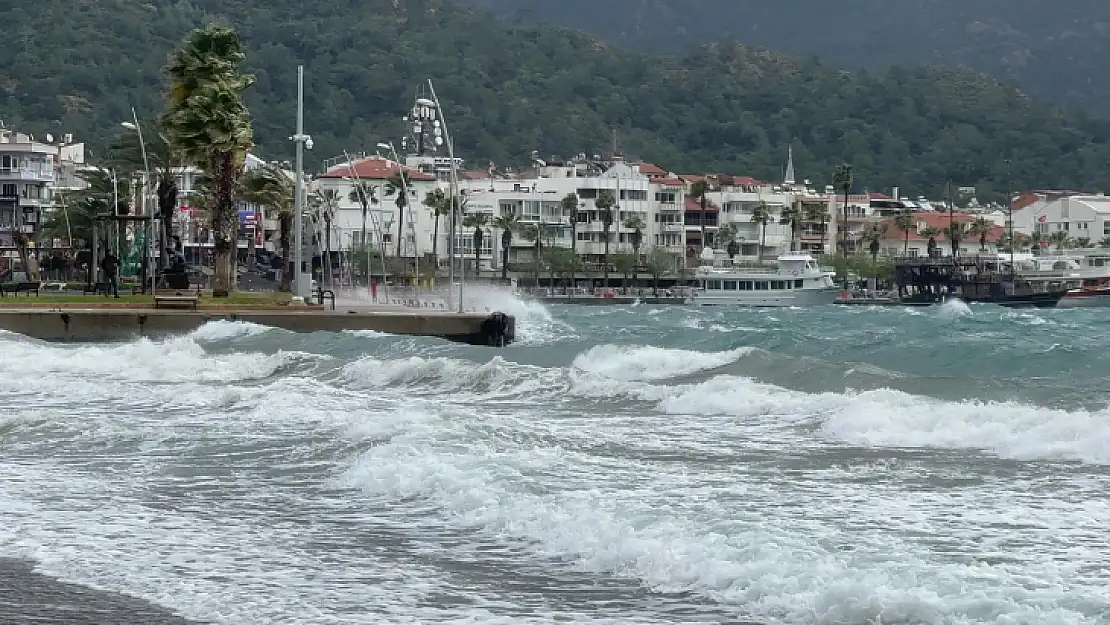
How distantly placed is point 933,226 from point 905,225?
10.2m

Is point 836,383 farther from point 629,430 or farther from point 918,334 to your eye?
Result: point 918,334

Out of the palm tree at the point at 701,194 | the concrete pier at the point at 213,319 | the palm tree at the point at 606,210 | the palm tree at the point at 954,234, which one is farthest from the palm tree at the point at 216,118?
the palm tree at the point at 954,234

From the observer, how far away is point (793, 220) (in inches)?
6073

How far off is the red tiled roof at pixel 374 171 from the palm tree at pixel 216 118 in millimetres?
74852

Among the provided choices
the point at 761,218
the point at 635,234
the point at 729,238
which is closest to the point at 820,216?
the point at 761,218

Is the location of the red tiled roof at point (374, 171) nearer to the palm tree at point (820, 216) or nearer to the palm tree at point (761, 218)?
the palm tree at point (761, 218)

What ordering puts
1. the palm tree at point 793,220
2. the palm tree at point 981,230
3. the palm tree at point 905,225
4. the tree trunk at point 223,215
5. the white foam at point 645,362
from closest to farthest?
the white foam at point 645,362 → the tree trunk at point 223,215 → the palm tree at point 793,220 → the palm tree at point 905,225 → the palm tree at point 981,230

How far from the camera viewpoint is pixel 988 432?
21.6 m

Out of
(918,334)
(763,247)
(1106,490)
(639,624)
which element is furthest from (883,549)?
(763,247)

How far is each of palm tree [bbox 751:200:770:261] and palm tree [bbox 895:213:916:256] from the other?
43.4ft

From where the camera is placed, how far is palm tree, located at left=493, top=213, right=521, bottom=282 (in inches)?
5340

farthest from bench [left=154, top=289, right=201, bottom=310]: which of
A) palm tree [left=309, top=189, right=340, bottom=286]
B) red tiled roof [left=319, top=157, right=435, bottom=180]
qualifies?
red tiled roof [left=319, top=157, right=435, bottom=180]

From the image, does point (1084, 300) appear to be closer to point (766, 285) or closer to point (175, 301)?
point (766, 285)

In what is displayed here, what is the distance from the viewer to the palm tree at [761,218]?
149500mm
